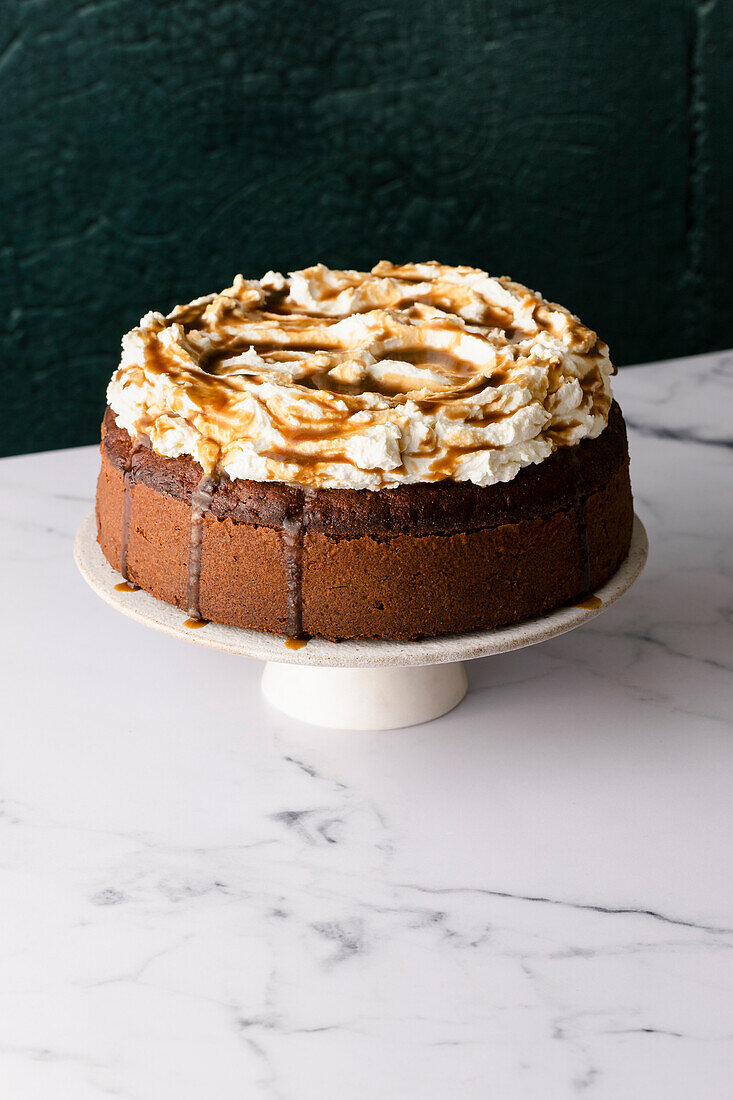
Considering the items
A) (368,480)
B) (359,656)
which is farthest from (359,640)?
(368,480)

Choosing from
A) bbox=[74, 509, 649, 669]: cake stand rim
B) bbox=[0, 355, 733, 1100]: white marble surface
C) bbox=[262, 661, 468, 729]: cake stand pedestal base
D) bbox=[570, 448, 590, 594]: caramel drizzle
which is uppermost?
bbox=[570, 448, 590, 594]: caramel drizzle

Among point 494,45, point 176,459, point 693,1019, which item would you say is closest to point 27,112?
point 494,45

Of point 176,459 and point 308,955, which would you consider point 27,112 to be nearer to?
point 176,459

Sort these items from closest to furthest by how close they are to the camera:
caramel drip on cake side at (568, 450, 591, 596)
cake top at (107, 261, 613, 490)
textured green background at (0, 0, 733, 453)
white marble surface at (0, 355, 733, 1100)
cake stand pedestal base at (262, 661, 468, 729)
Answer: white marble surface at (0, 355, 733, 1100) → cake top at (107, 261, 613, 490) → caramel drip on cake side at (568, 450, 591, 596) → cake stand pedestal base at (262, 661, 468, 729) → textured green background at (0, 0, 733, 453)

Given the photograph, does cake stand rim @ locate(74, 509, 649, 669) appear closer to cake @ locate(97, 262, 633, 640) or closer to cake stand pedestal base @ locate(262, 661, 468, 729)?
cake @ locate(97, 262, 633, 640)

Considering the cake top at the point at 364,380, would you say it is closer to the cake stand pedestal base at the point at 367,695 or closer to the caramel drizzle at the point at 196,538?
the caramel drizzle at the point at 196,538

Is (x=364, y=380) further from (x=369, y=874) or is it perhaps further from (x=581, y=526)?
(x=369, y=874)

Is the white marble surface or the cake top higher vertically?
the cake top

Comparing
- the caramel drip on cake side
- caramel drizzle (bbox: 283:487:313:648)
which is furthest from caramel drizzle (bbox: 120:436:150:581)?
the caramel drip on cake side
